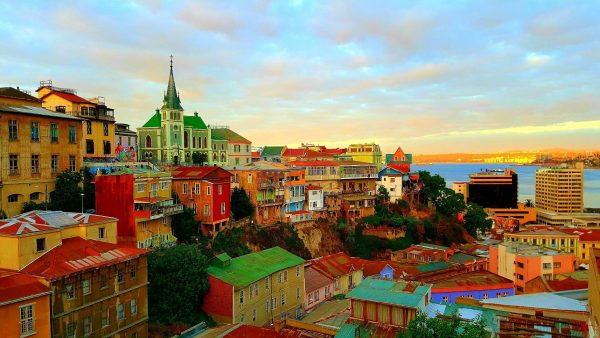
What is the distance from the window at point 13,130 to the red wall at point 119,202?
535cm

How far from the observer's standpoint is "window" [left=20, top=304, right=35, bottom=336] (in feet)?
58.1

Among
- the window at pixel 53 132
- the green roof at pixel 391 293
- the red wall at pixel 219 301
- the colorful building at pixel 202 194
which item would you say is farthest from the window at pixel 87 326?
the colorful building at pixel 202 194

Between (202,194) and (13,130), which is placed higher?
(13,130)

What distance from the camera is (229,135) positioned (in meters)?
64.9

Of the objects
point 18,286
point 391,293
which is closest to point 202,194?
point 391,293

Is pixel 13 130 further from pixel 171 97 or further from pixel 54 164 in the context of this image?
pixel 171 97

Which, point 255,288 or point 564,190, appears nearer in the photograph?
point 255,288

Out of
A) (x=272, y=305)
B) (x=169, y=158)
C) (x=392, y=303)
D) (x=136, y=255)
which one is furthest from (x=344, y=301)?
(x=169, y=158)

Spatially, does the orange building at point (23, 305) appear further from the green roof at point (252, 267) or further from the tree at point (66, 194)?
the tree at point (66, 194)

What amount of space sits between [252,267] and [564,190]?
108m

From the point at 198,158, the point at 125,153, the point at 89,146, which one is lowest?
the point at 198,158

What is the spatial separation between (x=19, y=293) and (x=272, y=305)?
16.4 m

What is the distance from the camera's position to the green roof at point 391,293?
72.2ft

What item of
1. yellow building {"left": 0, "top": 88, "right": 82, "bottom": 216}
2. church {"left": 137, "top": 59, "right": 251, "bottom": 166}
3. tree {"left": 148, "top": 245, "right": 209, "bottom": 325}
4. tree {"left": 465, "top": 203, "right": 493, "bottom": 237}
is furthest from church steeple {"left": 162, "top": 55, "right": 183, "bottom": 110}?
tree {"left": 465, "top": 203, "right": 493, "bottom": 237}
